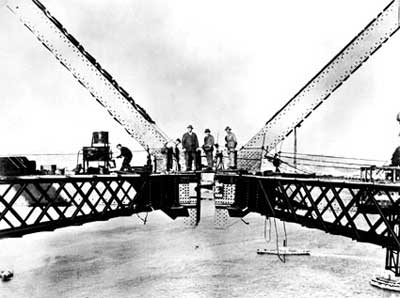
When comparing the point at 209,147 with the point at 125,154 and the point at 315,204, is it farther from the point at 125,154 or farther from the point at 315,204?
the point at 315,204

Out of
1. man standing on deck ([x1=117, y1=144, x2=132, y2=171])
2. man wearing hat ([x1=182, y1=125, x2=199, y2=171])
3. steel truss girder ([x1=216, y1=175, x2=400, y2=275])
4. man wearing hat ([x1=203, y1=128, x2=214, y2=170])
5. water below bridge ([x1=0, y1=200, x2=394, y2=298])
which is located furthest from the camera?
water below bridge ([x1=0, y1=200, x2=394, y2=298])

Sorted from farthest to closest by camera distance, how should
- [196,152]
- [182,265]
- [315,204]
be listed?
[182,265], [196,152], [315,204]

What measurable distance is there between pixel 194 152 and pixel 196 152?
15cm

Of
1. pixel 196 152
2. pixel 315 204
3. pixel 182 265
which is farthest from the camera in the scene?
pixel 182 265

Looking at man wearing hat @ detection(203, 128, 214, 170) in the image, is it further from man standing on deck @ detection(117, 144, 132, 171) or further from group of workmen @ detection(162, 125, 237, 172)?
man standing on deck @ detection(117, 144, 132, 171)

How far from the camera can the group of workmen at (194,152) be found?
2029cm

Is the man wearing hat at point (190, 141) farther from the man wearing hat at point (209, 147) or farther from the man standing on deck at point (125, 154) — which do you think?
the man standing on deck at point (125, 154)

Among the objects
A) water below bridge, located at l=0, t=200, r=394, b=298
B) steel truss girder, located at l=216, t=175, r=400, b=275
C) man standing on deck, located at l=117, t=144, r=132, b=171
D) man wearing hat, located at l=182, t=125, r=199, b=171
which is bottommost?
water below bridge, located at l=0, t=200, r=394, b=298

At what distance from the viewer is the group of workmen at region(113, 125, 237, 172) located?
20291mm

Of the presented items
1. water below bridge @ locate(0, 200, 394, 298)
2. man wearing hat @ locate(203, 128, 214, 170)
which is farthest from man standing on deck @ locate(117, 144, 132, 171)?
water below bridge @ locate(0, 200, 394, 298)

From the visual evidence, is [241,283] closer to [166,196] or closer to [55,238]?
[166,196]

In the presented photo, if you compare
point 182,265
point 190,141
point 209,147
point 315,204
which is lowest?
point 182,265

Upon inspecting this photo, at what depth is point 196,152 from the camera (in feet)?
66.1

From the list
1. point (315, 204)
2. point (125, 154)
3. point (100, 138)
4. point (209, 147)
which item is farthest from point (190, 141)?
point (315, 204)
